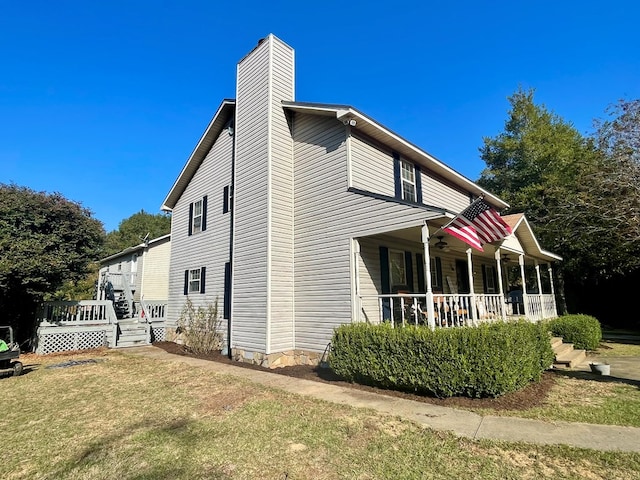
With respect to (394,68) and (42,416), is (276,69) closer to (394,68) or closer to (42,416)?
(394,68)

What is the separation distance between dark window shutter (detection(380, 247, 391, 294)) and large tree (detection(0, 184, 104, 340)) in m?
11.0

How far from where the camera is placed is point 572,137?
24.9 m

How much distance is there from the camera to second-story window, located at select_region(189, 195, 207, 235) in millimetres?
14391

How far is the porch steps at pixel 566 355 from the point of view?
31.7 feet

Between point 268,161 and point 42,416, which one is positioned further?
point 268,161

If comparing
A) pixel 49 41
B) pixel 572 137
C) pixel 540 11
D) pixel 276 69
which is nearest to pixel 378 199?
pixel 276 69

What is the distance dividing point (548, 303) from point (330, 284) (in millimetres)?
11215

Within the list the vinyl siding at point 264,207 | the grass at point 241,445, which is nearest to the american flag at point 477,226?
the grass at point 241,445

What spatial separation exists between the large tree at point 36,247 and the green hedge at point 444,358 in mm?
10997

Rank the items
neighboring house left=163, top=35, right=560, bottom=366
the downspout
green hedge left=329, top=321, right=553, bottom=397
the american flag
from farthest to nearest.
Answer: the downspout → neighboring house left=163, top=35, right=560, bottom=366 → the american flag → green hedge left=329, top=321, right=553, bottom=397

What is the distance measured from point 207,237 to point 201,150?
381cm

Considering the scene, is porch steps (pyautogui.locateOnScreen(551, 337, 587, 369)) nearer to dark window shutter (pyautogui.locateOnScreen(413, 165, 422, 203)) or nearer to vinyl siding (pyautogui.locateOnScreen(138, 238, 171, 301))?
dark window shutter (pyautogui.locateOnScreen(413, 165, 422, 203))

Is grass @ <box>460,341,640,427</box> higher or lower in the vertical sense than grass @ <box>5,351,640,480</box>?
lower

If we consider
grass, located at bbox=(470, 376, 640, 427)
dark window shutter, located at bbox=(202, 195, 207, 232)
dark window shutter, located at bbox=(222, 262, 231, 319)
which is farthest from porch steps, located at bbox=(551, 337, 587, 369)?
dark window shutter, located at bbox=(202, 195, 207, 232)
